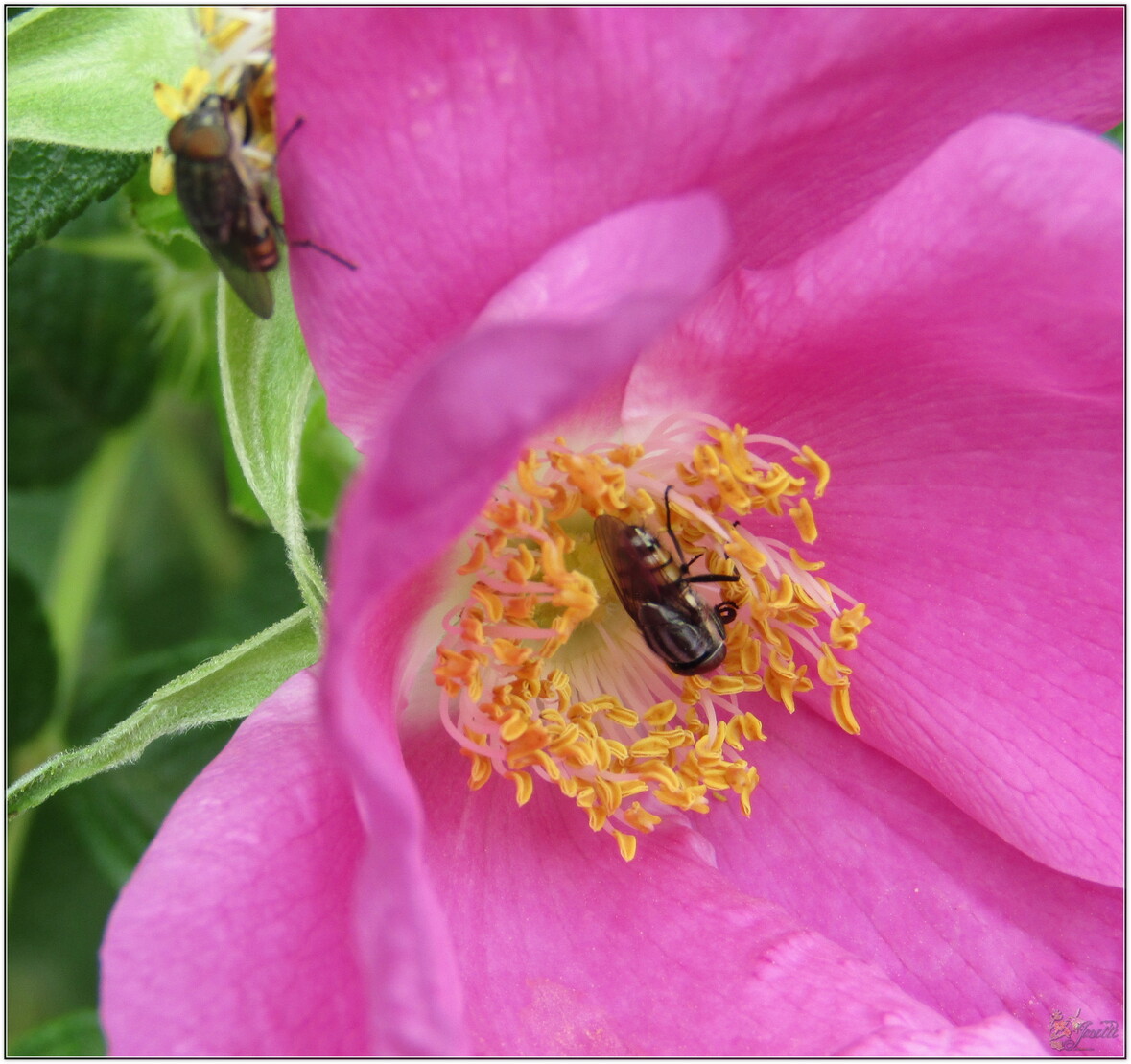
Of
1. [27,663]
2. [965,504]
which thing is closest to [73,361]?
[27,663]

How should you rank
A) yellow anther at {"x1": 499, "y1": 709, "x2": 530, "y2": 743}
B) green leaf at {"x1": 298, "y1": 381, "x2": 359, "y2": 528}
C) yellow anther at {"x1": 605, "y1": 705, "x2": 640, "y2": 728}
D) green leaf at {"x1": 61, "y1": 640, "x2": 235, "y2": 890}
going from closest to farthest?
1. yellow anther at {"x1": 499, "y1": 709, "x2": 530, "y2": 743}
2. yellow anther at {"x1": 605, "y1": 705, "x2": 640, "y2": 728}
3. green leaf at {"x1": 298, "y1": 381, "x2": 359, "y2": 528}
4. green leaf at {"x1": 61, "y1": 640, "x2": 235, "y2": 890}

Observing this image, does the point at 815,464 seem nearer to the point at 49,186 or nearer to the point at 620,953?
the point at 620,953

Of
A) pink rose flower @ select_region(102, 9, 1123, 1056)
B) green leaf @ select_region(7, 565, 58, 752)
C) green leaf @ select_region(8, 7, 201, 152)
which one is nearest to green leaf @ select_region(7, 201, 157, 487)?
green leaf @ select_region(7, 565, 58, 752)

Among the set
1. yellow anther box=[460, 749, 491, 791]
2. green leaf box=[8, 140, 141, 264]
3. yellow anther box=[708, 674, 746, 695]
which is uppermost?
green leaf box=[8, 140, 141, 264]

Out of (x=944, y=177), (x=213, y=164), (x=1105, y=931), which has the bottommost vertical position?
(x=1105, y=931)

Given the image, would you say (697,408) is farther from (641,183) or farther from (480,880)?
(480,880)

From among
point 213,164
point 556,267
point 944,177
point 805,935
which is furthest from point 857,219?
point 805,935

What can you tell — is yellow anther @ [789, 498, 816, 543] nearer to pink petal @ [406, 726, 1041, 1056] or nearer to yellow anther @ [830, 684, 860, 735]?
yellow anther @ [830, 684, 860, 735]
